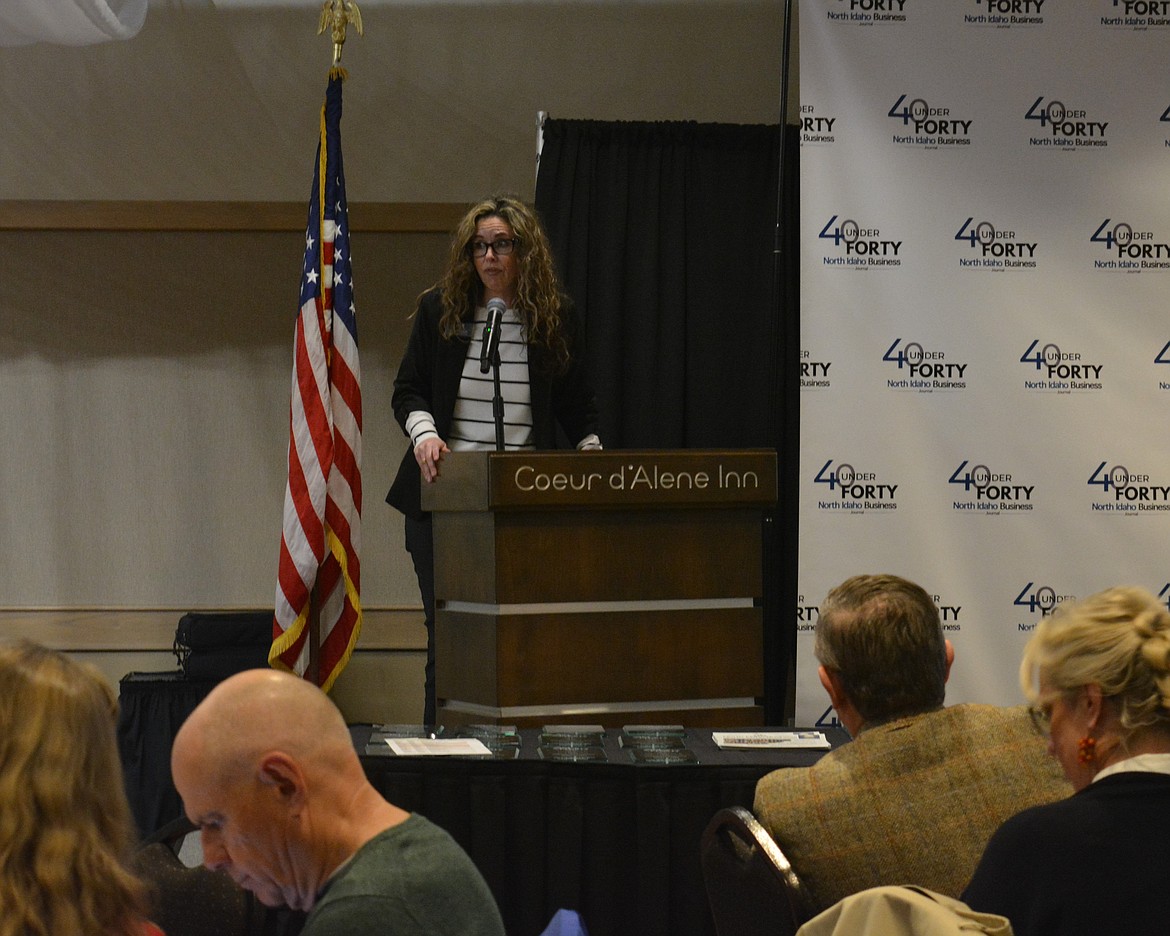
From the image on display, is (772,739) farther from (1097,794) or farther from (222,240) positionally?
(222,240)

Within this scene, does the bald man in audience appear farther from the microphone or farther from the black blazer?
the black blazer

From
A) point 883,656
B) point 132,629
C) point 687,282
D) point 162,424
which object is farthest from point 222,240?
point 883,656

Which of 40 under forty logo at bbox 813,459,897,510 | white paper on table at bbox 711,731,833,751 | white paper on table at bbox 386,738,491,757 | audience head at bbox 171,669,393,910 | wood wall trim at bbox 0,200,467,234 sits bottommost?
white paper on table at bbox 386,738,491,757

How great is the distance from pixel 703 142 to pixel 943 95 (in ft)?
3.01

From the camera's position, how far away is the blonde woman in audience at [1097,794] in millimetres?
1480

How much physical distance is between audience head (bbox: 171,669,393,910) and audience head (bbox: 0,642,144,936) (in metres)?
0.12

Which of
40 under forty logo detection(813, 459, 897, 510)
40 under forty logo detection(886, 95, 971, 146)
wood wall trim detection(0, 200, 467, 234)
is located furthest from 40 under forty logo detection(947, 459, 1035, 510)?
wood wall trim detection(0, 200, 467, 234)

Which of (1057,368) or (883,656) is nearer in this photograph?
(883,656)

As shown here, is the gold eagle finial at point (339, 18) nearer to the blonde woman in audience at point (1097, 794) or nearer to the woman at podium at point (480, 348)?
the woman at podium at point (480, 348)

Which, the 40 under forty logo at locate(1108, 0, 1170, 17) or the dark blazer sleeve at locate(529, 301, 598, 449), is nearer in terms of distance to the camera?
the dark blazer sleeve at locate(529, 301, 598, 449)

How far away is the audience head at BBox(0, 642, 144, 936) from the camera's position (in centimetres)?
116

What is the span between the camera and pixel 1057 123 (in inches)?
183

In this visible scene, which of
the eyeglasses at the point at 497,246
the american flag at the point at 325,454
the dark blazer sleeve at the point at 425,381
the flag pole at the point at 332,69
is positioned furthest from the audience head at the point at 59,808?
the flag pole at the point at 332,69

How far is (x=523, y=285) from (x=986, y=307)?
5.74ft
